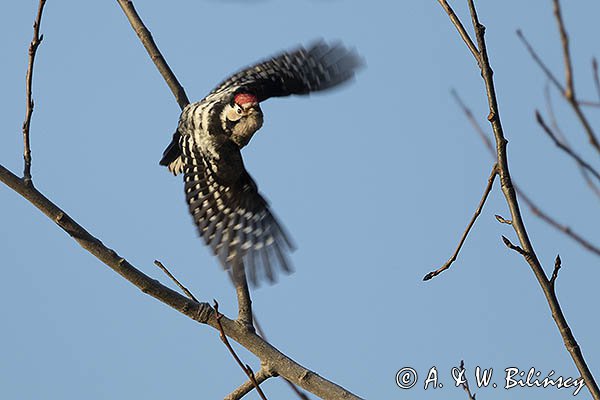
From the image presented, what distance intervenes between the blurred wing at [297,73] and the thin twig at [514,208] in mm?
2701

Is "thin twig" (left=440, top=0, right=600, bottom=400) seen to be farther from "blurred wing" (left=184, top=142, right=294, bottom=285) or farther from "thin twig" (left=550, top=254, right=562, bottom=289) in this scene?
"blurred wing" (left=184, top=142, right=294, bottom=285)

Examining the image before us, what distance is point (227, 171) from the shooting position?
426cm

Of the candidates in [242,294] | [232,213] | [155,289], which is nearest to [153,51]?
[232,213]

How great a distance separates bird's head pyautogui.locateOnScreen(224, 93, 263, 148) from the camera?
13.8 ft

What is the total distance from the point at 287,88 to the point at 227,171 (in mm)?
656

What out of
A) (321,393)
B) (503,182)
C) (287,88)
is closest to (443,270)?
(503,182)

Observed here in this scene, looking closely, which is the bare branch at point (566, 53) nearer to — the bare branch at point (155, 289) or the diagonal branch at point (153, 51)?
the bare branch at point (155, 289)

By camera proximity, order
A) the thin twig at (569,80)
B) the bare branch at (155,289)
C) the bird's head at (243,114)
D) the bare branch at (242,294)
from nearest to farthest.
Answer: the thin twig at (569,80) < the bare branch at (155,289) < the bare branch at (242,294) < the bird's head at (243,114)

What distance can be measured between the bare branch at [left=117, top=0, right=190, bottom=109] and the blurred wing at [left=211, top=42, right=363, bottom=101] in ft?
0.96

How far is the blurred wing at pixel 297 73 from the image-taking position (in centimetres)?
461

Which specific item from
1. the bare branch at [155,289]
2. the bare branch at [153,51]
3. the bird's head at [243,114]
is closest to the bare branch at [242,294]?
the bare branch at [155,289]

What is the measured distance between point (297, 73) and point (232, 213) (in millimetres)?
893

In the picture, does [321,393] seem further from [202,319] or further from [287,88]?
[287,88]

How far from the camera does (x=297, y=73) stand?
15.2 ft
